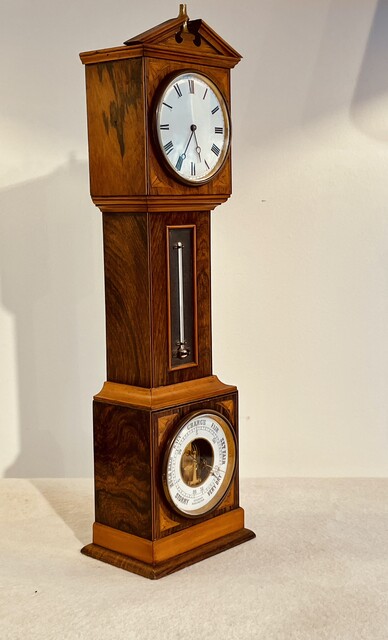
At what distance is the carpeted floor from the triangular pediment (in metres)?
1.39

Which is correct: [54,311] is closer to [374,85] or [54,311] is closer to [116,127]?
[116,127]

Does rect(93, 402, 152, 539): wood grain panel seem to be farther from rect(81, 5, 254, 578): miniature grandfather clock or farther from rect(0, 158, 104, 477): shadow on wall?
rect(0, 158, 104, 477): shadow on wall

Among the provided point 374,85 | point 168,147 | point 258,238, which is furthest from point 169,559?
point 374,85

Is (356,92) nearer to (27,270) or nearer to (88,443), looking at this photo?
(27,270)

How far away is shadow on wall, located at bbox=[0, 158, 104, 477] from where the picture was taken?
327 cm

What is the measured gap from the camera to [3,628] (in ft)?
7.18

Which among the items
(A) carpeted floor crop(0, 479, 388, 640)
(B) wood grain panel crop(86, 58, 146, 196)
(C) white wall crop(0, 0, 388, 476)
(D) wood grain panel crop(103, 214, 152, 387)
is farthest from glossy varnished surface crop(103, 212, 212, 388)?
(C) white wall crop(0, 0, 388, 476)

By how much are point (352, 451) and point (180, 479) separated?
1.03 m

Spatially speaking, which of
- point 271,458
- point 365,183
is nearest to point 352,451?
point 271,458

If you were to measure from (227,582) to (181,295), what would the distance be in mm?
783

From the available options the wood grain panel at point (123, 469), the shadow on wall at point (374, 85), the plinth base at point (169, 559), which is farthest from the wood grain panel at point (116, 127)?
the shadow on wall at point (374, 85)

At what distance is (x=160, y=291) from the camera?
2.48 meters

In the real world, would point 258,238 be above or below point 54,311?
above

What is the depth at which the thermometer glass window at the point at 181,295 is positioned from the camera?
253 centimetres
